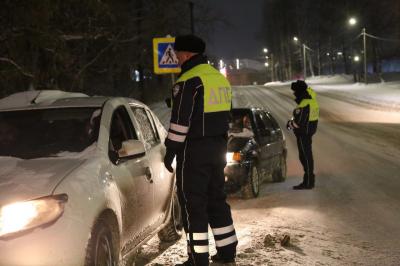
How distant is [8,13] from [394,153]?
1041 centimetres

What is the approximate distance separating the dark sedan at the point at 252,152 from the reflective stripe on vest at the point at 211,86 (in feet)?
13.5

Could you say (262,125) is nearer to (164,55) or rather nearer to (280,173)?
(280,173)

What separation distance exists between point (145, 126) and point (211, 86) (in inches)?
61.2

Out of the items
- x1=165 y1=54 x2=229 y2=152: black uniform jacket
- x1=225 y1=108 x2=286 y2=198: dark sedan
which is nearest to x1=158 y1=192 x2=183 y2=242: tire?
x1=165 y1=54 x2=229 y2=152: black uniform jacket

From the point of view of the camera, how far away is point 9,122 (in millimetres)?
5156

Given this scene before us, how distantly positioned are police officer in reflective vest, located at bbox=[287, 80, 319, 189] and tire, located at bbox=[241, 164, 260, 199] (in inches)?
36.7

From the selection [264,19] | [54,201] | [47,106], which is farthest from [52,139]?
[264,19]

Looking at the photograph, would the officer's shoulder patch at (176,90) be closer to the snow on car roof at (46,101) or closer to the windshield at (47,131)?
the windshield at (47,131)

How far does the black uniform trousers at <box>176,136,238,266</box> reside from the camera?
467 centimetres

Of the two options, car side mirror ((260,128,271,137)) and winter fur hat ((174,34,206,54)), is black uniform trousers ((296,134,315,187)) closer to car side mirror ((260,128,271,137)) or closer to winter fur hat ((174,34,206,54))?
car side mirror ((260,128,271,137))

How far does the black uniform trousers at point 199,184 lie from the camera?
184 inches

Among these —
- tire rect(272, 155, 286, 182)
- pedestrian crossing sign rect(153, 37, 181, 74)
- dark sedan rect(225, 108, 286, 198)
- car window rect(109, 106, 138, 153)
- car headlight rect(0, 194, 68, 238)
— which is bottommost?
tire rect(272, 155, 286, 182)

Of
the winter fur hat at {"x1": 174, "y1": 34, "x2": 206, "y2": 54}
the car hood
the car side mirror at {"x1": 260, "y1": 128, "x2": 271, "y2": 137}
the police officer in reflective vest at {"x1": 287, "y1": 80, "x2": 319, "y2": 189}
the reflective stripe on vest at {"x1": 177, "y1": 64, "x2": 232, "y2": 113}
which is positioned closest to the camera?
the car hood

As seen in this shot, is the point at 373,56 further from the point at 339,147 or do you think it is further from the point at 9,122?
the point at 9,122
